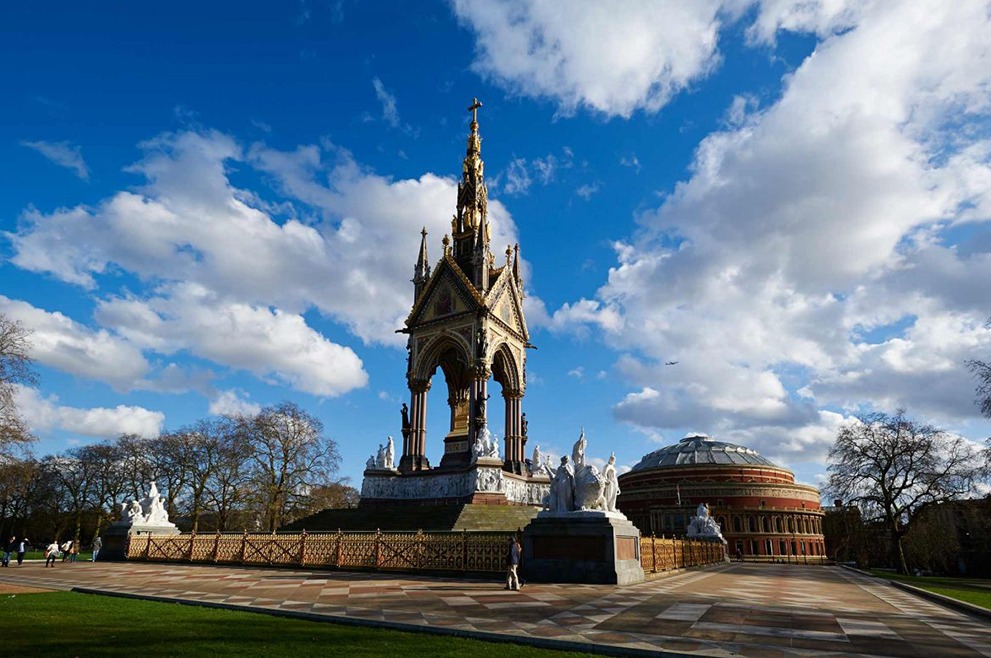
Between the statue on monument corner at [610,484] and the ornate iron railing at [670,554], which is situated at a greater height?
the statue on monument corner at [610,484]

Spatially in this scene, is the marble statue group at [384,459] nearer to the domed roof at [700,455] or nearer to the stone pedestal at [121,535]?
the stone pedestal at [121,535]

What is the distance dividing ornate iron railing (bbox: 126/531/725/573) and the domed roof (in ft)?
159

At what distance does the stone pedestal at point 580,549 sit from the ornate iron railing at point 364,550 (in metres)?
1.48

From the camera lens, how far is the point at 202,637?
6934 mm

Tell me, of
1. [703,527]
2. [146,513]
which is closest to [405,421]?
[146,513]

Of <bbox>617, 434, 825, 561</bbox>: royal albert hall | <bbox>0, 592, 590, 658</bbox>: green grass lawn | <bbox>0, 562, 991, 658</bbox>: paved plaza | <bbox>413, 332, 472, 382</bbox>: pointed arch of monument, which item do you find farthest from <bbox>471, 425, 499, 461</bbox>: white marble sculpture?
<bbox>617, 434, 825, 561</bbox>: royal albert hall

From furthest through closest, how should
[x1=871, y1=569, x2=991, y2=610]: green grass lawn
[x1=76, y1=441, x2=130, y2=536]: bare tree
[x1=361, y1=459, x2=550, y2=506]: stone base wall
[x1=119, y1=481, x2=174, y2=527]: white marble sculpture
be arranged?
[x1=76, y1=441, x2=130, y2=536]: bare tree, [x1=361, y1=459, x2=550, y2=506]: stone base wall, [x1=119, y1=481, x2=174, y2=527]: white marble sculpture, [x1=871, y1=569, x2=991, y2=610]: green grass lawn

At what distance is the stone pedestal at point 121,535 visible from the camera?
23.9 metres

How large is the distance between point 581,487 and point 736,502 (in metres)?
55.9

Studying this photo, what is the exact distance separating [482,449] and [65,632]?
23445 millimetres

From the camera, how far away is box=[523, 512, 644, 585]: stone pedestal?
13.6 m

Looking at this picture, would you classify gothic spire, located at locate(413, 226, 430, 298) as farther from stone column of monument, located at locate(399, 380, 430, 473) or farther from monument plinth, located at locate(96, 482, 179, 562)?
monument plinth, located at locate(96, 482, 179, 562)

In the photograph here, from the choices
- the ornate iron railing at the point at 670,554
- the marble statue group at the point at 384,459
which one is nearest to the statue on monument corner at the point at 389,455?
the marble statue group at the point at 384,459

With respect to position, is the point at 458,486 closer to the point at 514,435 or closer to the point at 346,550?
the point at 514,435
